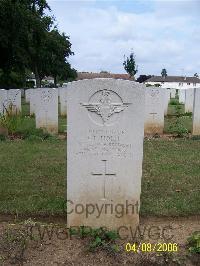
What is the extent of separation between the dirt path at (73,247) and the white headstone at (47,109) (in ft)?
24.6

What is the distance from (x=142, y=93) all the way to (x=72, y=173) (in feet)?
3.66

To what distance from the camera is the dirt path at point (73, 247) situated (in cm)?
397

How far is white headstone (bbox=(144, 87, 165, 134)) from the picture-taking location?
1254 centimetres

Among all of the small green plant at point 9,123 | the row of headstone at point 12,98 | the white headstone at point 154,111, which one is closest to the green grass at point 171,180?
the white headstone at point 154,111

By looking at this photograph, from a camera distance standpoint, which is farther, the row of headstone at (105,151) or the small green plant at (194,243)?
the row of headstone at (105,151)

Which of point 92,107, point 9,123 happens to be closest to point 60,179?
point 92,107

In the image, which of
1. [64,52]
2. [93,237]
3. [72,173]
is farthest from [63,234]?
[64,52]

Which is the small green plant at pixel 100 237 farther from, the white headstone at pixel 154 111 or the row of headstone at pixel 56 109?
the white headstone at pixel 154 111

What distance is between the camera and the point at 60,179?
6734 mm

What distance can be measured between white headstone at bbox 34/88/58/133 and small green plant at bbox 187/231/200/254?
8.30 metres

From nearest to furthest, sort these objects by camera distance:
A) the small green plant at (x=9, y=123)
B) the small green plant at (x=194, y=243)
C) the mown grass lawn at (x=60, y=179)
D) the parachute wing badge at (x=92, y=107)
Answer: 1. the small green plant at (x=194, y=243)
2. the parachute wing badge at (x=92, y=107)
3. the mown grass lawn at (x=60, y=179)
4. the small green plant at (x=9, y=123)

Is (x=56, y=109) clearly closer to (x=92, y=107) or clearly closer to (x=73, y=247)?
(x=92, y=107)

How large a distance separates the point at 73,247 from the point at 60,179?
257cm

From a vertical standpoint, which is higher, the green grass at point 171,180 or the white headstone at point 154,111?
the white headstone at point 154,111
